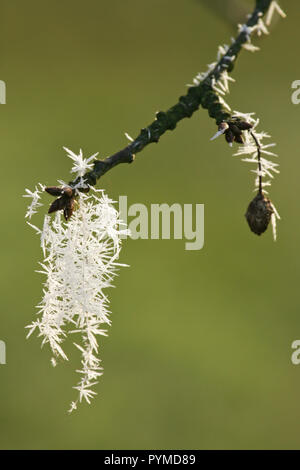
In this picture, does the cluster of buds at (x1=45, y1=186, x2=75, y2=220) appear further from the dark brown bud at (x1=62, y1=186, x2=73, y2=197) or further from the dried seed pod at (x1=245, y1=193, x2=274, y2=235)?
the dried seed pod at (x1=245, y1=193, x2=274, y2=235)

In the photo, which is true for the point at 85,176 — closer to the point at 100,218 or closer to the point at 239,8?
the point at 100,218

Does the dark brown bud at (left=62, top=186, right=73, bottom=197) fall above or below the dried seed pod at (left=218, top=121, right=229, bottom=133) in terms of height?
A: below

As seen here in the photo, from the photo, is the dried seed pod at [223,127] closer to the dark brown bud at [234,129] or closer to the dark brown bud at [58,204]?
the dark brown bud at [234,129]

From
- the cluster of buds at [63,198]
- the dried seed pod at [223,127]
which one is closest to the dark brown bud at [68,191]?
the cluster of buds at [63,198]

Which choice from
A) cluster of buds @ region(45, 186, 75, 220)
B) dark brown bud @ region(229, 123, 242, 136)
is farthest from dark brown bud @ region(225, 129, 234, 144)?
cluster of buds @ region(45, 186, 75, 220)

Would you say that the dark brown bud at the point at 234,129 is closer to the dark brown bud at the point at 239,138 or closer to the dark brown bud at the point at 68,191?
the dark brown bud at the point at 239,138

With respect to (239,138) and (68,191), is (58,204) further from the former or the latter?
(239,138)

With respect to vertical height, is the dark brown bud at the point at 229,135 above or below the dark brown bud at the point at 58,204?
above
